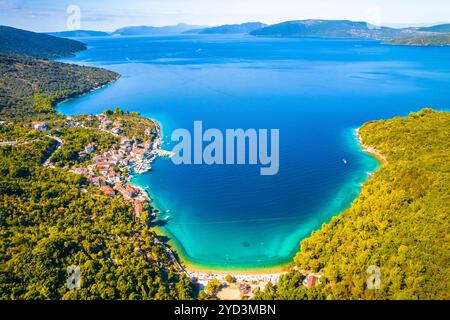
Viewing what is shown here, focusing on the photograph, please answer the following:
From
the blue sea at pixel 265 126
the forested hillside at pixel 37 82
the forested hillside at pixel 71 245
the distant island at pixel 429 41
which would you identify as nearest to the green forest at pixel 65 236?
the forested hillside at pixel 71 245

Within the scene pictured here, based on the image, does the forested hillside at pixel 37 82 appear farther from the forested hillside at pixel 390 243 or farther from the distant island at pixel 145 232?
the forested hillside at pixel 390 243

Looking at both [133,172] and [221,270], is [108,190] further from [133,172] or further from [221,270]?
[221,270]

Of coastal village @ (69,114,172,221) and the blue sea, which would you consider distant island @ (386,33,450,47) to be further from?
coastal village @ (69,114,172,221)

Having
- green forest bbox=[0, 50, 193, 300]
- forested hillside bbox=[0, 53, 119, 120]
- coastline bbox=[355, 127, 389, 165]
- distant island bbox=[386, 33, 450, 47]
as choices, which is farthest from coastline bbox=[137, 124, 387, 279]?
distant island bbox=[386, 33, 450, 47]

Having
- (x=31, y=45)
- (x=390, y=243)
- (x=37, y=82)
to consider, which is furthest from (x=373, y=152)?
(x=31, y=45)

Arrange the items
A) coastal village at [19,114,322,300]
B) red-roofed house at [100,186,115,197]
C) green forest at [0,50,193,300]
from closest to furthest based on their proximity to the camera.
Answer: green forest at [0,50,193,300] → coastal village at [19,114,322,300] → red-roofed house at [100,186,115,197]

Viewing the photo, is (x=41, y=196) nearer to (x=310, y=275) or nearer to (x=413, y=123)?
(x=310, y=275)
